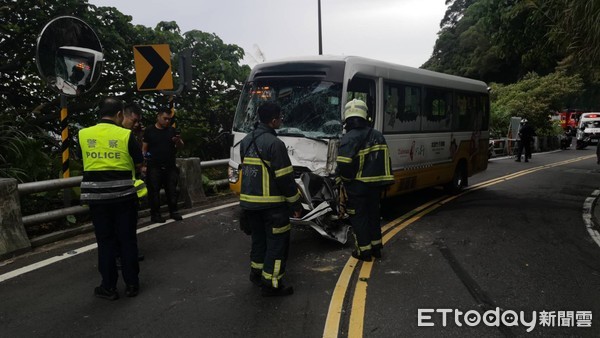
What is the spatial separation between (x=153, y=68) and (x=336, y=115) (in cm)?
342

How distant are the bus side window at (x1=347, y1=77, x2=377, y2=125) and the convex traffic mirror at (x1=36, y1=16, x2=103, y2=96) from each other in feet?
12.6

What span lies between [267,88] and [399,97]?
7.93ft

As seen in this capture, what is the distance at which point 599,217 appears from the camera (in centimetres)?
827

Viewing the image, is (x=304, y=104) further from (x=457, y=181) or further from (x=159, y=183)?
(x=457, y=181)

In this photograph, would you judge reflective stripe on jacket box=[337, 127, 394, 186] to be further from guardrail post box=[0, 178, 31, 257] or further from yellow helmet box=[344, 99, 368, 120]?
guardrail post box=[0, 178, 31, 257]

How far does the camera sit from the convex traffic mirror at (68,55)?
6.14 meters

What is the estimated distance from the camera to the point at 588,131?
1238 inches

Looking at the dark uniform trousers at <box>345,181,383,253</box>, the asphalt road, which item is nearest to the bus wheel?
the asphalt road

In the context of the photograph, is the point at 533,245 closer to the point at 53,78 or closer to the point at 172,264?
the point at 172,264

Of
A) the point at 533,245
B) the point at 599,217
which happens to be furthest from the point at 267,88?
the point at 599,217

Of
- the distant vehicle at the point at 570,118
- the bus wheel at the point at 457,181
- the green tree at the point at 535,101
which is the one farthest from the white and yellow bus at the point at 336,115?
the distant vehicle at the point at 570,118

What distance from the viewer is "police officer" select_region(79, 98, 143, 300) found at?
432 cm

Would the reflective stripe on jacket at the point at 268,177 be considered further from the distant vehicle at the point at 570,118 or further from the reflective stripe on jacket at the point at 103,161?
the distant vehicle at the point at 570,118

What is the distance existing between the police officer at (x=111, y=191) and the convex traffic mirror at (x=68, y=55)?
2.33m
